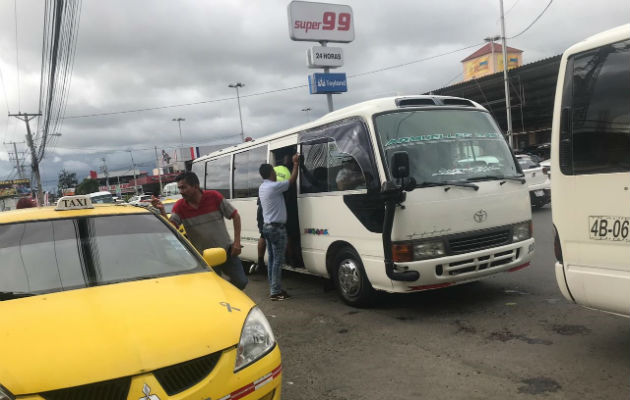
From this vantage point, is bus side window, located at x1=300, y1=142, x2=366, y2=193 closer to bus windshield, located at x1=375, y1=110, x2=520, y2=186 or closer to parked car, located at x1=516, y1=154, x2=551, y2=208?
bus windshield, located at x1=375, y1=110, x2=520, y2=186

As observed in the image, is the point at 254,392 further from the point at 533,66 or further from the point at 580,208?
the point at 533,66

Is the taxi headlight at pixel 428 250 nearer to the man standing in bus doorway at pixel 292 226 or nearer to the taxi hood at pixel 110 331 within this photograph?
the man standing in bus doorway at pixel 292 226

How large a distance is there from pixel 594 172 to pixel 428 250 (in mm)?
1918

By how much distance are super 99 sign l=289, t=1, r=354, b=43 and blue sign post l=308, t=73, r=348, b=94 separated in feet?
5.51

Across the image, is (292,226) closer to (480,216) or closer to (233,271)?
(233,271)

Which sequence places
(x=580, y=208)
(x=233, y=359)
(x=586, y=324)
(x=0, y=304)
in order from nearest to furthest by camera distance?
(x=233, y=359) < (x=0, y=304) < (x=580, y=208) < (x=586, y=324)

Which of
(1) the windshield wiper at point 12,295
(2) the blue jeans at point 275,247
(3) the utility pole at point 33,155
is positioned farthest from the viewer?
(3) the utility pole at point 33,155

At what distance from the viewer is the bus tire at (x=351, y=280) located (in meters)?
5.49

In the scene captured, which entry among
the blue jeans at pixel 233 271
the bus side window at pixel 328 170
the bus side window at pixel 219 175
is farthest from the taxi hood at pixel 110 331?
the bus side window at pixel 219 175

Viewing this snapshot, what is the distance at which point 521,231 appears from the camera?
5477mm

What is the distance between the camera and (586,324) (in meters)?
4.43

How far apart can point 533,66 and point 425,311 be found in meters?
18.6

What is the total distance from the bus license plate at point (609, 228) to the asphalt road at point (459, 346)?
1.02 meters

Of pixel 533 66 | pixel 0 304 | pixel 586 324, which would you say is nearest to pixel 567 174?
A: pixel 586 324
